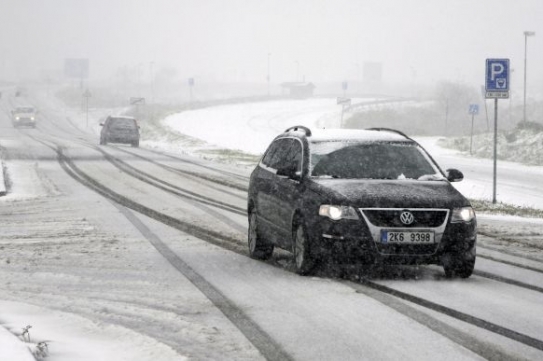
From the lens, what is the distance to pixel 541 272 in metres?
11.2

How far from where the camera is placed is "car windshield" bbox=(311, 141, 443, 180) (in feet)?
36.8

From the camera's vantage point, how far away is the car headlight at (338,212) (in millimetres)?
10146

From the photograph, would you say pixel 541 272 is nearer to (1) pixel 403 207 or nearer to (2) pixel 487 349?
(1) pixel 403 207

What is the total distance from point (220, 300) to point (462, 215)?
2.89 m

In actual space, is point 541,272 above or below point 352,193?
below

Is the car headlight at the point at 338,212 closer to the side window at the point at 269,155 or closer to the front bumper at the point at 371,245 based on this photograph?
the front bumper at the point at 371,245

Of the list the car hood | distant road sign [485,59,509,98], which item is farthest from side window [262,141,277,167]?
distant road sign [485,59,509,98]

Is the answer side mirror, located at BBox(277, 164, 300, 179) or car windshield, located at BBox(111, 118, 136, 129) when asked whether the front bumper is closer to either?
side mirror, located at BBox(277, 164, 300, 179)

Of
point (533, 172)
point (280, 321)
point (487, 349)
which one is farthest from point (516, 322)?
point (533, 172)

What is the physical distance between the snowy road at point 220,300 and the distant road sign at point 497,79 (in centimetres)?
708

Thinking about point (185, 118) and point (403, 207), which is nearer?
point (403, 207)

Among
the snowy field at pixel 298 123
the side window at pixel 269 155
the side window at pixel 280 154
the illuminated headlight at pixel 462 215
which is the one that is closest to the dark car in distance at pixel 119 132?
the snowy field at pixel 298 123

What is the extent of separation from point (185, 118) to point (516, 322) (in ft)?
272

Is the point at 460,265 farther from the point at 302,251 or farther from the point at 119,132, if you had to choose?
the point at 119,132
